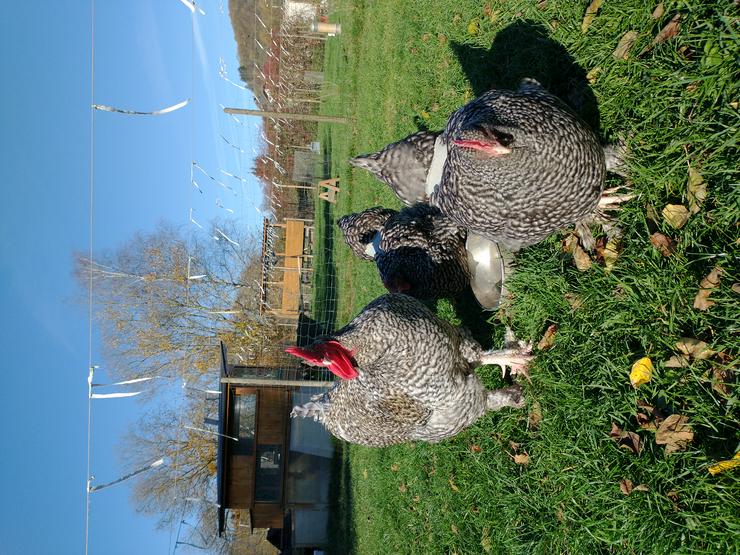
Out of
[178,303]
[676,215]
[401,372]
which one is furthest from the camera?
[178,303]

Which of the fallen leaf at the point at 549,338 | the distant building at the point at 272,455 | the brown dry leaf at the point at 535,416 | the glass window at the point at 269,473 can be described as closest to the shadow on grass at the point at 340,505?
the distant building at the point at 272,455

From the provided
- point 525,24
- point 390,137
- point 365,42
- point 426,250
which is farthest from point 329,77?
point 426,250

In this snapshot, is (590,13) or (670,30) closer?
(670,30)

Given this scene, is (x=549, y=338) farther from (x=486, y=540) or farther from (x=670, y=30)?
(x=670, y=30)

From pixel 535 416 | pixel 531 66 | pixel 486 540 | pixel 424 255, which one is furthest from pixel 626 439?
pixel 531 66

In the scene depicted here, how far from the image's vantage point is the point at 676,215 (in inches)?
116

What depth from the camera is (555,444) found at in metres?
3.95

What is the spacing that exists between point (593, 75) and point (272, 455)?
373 inches

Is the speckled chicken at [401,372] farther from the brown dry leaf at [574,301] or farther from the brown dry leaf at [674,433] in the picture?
the brown dry leaf at [674,433]

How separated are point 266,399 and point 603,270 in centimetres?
828

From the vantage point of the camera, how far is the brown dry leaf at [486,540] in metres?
4.84

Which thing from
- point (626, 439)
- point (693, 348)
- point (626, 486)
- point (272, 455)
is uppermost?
point (693, 348)

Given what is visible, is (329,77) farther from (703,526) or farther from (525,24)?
(703,526)

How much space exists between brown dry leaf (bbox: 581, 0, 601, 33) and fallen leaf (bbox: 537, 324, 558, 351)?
2.34 m
